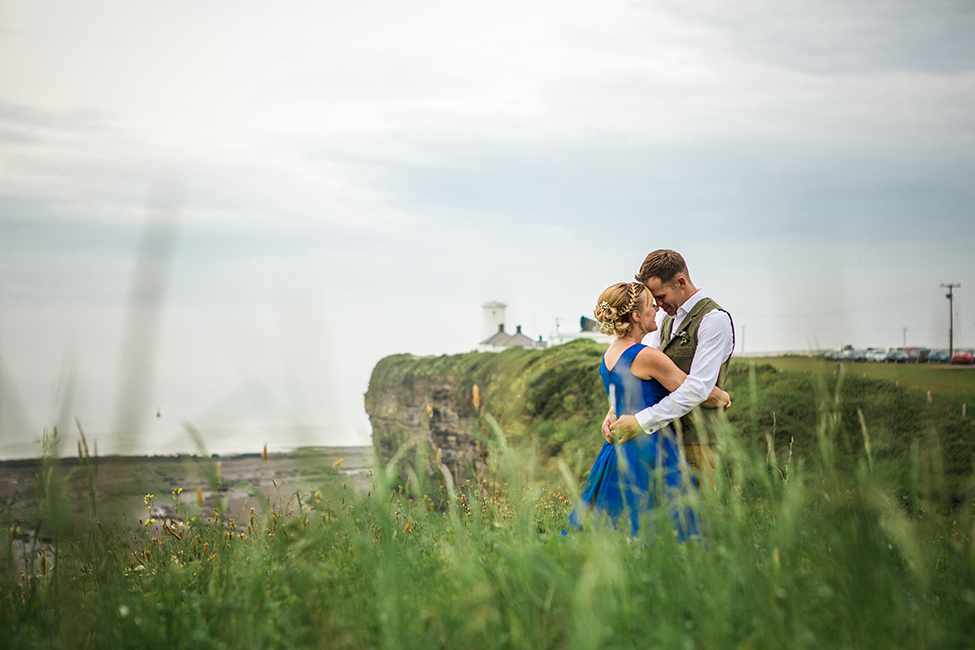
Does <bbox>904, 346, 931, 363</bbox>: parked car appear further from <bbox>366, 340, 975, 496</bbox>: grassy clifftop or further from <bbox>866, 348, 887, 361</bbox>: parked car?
<bbox>866, 348, 887, 361</bbox>: parked car

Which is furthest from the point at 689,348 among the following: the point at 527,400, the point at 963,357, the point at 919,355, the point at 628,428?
the point at 919,355

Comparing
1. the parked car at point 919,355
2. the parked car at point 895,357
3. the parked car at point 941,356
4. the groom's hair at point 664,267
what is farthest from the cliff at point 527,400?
the parked car at point 919,355

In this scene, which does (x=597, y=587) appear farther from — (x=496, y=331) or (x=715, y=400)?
(x=496, y=331)

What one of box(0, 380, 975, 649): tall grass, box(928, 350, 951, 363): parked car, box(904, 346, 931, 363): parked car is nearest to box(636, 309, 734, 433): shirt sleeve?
box(0, 380, 975, 649): tall grass

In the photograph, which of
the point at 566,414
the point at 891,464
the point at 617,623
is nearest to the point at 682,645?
the point at 617,623

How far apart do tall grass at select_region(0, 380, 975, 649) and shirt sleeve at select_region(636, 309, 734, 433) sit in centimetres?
103

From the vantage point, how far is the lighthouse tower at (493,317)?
5356 cm

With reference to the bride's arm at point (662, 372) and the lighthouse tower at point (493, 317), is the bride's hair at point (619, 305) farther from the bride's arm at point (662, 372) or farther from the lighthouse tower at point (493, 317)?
the lighthouse tower at point (493, 317)

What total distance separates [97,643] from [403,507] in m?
1.67

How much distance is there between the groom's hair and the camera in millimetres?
4441

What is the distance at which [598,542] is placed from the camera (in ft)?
6.94

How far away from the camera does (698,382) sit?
12.9ft

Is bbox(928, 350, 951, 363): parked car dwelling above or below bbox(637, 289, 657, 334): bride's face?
below

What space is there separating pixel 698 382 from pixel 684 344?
51cm
